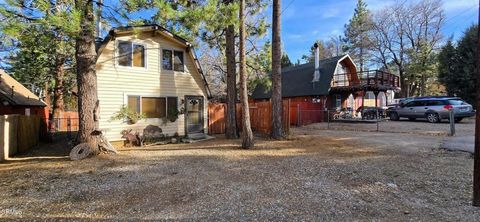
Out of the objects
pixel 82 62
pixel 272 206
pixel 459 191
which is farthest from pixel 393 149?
pixel 82 62

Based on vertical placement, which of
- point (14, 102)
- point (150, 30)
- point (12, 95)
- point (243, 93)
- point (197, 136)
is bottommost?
point (197, 136)

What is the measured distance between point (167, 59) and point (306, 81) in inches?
636

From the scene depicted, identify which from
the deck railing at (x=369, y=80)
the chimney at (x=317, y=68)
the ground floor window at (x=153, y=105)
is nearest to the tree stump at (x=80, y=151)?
the ground floor window at (x=153, y=105)

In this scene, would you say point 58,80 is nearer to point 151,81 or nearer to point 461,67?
point 151,81

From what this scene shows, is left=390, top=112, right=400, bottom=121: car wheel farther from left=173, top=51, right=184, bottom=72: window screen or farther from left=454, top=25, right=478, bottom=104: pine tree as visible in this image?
left=173, top=51, right=184, bottom=72: window screen

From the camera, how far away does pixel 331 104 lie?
24.8 meters

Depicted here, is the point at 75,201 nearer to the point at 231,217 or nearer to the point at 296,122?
the point at 231,217

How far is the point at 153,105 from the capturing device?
523 inches

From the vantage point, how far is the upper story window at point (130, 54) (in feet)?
40.3

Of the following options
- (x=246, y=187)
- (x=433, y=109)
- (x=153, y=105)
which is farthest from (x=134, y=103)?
(x=433, y=109)

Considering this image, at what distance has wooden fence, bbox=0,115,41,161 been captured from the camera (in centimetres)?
945

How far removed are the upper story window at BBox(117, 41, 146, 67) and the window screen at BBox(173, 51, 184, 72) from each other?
1.54 metres

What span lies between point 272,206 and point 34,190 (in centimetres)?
471

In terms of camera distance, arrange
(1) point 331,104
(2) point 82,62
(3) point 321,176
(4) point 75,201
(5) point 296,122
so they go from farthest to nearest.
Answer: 1. (1) point 331,104
2. (5) point 296,122
3. (2) point 82,62
4. (3) point 321,176
5. (4) point 75,201
